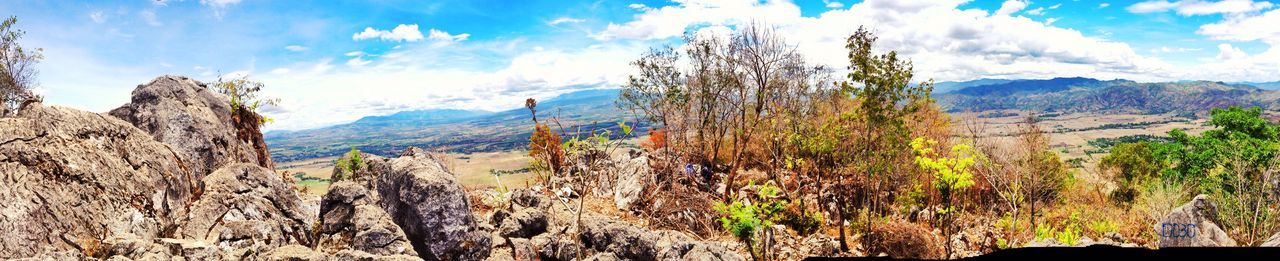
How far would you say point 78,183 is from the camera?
344 inches

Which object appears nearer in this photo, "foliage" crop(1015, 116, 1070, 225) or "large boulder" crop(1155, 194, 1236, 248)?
"large boulder" crop(1155, 194, 1236, 248)

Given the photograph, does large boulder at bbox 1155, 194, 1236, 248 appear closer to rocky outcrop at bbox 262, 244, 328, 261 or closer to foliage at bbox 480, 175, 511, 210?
foliage at bbox 480, 175, 511, 210

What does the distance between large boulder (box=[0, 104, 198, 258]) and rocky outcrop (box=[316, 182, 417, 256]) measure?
2236 millimetres

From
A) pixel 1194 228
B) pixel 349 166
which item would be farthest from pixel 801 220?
pixel 349 166

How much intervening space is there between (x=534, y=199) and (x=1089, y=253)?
1300 centimetres

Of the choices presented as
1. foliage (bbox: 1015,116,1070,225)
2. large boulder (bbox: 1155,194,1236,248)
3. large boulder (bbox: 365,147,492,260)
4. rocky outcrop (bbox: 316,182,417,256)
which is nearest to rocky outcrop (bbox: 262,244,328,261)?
rocky outcrop (bbox: 316,182,417,256)

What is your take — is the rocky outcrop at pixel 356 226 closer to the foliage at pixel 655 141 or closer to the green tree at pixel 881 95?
the green tree at pixel 881 95

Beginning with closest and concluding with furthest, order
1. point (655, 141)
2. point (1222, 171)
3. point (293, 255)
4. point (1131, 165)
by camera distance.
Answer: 1. point (293, 255)
2. point (1222, 171)
3. point (655, 141)
4. point (1131, 165)

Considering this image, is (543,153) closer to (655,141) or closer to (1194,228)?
(655,141)

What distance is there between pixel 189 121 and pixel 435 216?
8380mm

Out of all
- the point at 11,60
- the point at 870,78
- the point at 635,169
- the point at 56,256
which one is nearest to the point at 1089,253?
the point at 870,78

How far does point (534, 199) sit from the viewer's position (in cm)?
1661

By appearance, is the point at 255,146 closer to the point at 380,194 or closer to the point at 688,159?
the point at 380,194

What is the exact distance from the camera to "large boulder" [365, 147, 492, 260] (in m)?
11.2
